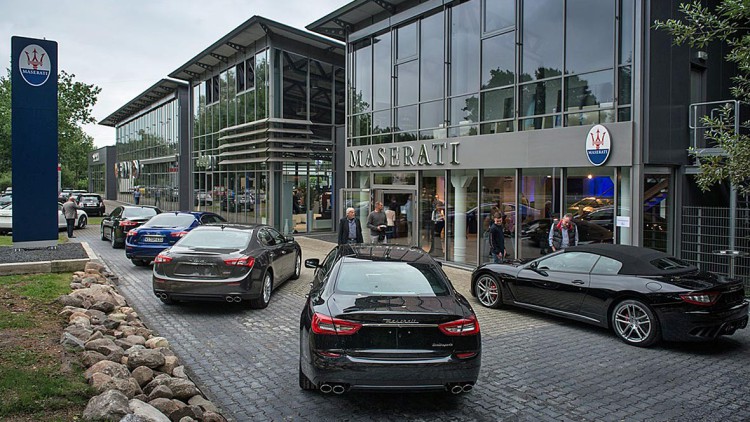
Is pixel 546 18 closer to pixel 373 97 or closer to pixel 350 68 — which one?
pixel 373 97

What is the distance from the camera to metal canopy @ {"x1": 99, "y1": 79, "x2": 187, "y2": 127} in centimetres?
3638

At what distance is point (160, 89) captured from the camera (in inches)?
1524

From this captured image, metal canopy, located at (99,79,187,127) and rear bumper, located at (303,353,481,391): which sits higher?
metal canopy, located at (99,79,187,127)

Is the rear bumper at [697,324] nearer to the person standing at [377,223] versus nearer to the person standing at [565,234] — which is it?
the person standing at [565,234]

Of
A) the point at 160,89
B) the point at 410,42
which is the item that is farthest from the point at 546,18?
the point at 160,89

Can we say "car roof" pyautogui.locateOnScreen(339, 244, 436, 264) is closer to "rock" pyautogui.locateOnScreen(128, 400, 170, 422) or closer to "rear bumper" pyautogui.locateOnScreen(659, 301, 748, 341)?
"rock" pyautogui.locateOnScreen(128, 400, 170, 422)

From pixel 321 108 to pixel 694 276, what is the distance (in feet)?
65.0

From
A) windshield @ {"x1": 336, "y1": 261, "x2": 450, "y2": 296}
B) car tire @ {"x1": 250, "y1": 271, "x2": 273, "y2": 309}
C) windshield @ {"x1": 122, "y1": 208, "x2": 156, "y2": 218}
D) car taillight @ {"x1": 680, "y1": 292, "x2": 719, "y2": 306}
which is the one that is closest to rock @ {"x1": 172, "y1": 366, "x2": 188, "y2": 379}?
windshield @ {"x1": 336, "y1": 261, "x2": 450, "y2": 296}

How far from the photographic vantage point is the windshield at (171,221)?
14422 millimetres

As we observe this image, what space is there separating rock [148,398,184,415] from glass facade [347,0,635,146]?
10276 millimetres

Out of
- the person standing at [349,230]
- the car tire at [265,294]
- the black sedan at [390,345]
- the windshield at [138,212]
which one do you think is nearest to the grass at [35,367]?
the black sedan at [390,345]

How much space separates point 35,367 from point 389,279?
3578 mm

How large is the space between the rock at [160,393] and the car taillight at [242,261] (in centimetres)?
415

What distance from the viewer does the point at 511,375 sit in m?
6.26
